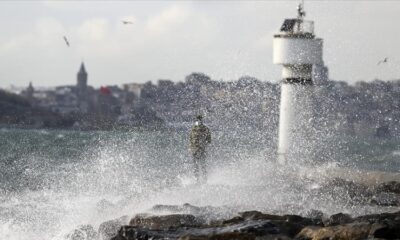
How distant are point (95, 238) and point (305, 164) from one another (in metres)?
9.67

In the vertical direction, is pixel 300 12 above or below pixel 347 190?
above

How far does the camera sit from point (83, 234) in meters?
12.0

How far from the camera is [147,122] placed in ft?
341

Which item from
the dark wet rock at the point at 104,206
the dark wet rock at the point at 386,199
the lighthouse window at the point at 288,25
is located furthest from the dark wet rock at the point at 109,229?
the lighthouse window at the point at 288,25

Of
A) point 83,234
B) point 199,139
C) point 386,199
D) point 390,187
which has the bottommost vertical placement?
point 83,234

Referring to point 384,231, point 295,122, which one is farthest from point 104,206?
point 295,122

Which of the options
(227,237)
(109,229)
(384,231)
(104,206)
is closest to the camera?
(384,231)

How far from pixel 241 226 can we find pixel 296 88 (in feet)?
35.4

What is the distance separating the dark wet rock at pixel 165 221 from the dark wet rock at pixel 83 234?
616 millimetres

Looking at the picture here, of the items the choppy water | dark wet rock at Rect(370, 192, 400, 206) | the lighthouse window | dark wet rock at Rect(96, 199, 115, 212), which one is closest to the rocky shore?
dark wet rock at Rect(370, 192, 400, 206)

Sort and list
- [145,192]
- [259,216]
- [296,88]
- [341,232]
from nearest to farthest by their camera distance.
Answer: [341,232]
[259,216]
[145,192]
[296,88]

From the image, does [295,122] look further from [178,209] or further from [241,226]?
[241,226]

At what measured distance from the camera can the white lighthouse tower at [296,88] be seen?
20.8 meters

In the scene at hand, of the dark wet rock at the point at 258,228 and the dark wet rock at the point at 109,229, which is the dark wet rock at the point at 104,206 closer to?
the dark wet rock at the point at 109,229
